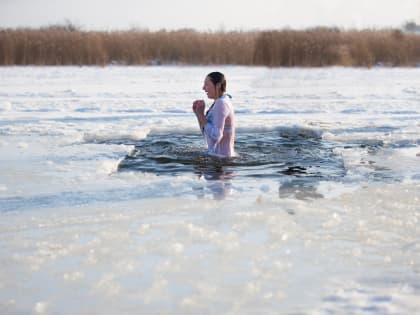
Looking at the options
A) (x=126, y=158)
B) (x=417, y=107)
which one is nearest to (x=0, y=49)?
(x=417, y=107)

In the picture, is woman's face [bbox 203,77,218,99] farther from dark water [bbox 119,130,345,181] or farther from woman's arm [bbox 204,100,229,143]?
dark water [bbox 119,130,345,181]

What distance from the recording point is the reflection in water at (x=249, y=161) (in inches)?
234

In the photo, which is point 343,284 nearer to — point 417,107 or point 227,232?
point 227,232

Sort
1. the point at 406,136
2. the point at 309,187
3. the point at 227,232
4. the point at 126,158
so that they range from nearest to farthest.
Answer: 1. the point at 227,232
2. the point at 309,187
3. the point at 126,158
4. the point at 406,136

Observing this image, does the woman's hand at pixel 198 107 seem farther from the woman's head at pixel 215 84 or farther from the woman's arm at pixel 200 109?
the woman's head at pixel 215 84

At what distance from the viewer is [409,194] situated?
17.4ft

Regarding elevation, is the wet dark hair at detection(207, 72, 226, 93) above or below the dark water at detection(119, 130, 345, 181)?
above

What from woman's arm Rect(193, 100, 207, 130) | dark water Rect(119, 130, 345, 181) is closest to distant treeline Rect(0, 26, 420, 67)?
dark water Rect(119, 130, 345, 181)

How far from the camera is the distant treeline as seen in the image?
21.2 m

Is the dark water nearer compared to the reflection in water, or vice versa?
the reflection in water

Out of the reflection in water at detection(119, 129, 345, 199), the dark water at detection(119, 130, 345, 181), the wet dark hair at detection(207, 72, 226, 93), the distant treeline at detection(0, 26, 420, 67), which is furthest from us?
the distant treeline at detection(0, 26, 420, 67)

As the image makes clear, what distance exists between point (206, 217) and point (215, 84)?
7.48 ft

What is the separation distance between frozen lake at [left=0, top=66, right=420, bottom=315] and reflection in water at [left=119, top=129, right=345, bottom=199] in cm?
3

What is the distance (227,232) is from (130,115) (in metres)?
7.31
